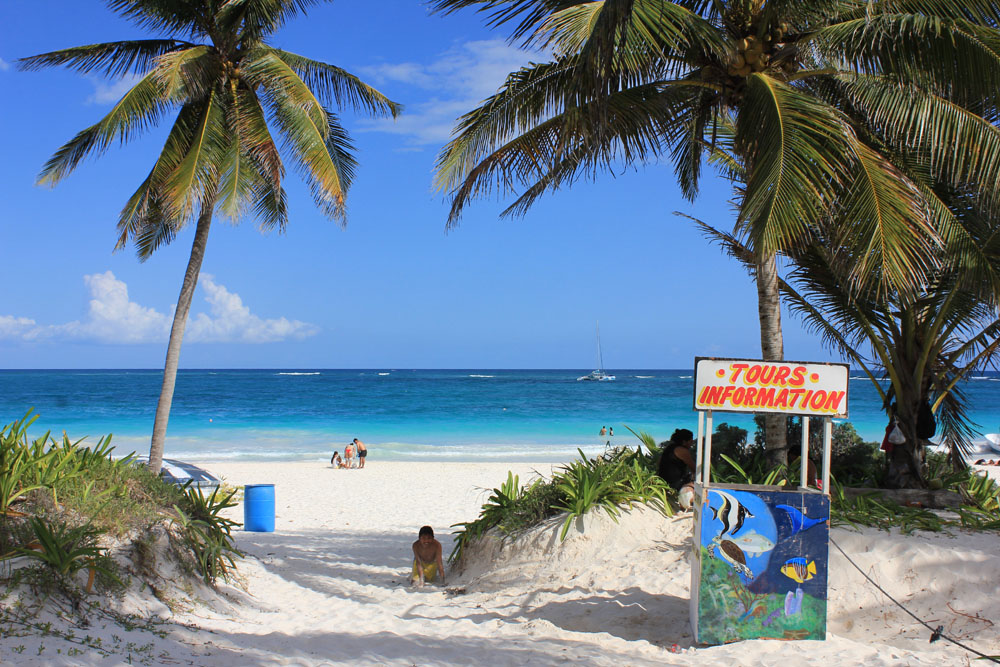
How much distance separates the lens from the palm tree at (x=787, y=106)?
278 inches

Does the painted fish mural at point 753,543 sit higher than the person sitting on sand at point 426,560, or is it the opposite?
the painted fish mural at point 753,543

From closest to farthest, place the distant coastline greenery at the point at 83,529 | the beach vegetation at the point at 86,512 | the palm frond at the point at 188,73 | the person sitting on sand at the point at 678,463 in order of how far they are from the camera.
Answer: the distant coastline greenery at the point at 83,529, the beach vegetation at the point at 86,512, the person sitting on sand at the point at 678,463, the palm frond at the point at 188,73

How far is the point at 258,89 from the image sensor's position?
12.0 m

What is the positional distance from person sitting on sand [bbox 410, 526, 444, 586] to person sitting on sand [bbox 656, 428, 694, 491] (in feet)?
9.76

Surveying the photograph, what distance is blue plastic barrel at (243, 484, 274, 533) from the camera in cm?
1225

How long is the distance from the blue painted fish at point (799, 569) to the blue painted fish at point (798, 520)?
0.80ft

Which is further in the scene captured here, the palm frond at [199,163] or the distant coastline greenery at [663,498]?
the palm frond at [199,163]

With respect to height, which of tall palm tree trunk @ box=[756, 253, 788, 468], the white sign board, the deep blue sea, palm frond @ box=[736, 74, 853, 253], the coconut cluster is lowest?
the deep blue sea

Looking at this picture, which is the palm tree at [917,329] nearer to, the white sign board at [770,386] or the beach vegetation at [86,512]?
the white sign board at [770,386]

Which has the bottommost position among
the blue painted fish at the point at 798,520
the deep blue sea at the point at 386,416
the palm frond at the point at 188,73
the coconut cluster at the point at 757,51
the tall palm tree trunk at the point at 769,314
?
the deep blue sea at the point at 386,416

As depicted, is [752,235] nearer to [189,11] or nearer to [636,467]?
[636,467]

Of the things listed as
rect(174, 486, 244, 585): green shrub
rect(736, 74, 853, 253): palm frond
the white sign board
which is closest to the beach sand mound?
the white sign board

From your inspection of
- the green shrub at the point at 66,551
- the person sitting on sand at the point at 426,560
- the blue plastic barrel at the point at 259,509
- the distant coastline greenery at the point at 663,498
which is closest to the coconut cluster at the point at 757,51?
the distant coastline greenery at the point at 663,498

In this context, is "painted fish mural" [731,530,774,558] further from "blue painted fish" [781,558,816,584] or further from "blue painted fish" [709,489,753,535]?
"blue painted fish" [781,558,816,584]
